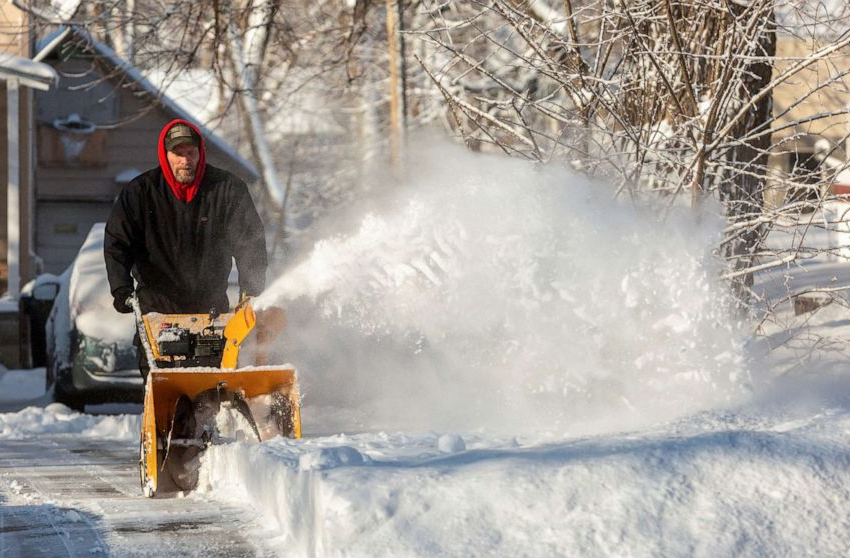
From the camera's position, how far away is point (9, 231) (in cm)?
1816

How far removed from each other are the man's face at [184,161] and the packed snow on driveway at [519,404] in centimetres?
154

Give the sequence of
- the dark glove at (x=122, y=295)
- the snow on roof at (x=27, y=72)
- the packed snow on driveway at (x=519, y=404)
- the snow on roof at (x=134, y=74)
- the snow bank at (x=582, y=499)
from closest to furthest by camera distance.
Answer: the snow bank at (x=582, y=499), the packed snow on driveway at (x=519, y=404), the dark glove at (x=122, y=295), the snow on roof at (x=27, y=72), the snow on roof at (x=134, y=74)

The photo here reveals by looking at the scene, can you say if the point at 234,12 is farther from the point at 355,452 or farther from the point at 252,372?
the point at 355,452

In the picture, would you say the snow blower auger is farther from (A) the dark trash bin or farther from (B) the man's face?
(A) the dark trash bin

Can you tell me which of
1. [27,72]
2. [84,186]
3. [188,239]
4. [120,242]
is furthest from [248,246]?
[84,186]

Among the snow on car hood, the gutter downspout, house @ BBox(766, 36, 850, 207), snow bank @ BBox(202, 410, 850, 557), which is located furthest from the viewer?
the gutter downspout

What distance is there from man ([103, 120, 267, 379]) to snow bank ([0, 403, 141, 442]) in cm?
242

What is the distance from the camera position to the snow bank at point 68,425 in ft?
31.4

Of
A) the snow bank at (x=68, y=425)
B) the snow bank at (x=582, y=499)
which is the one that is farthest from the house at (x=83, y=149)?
the snow bank at (x=582, y=499)

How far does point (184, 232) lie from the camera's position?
7.23 m

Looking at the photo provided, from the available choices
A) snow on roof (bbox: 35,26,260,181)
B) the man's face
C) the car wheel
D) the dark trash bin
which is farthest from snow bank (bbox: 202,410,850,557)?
snow on roof (bbox: 35,26,260,181)

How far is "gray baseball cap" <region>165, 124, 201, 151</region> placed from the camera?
7.00 meters

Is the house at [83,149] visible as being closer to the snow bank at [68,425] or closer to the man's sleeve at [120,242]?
the snow bank at [68,425]

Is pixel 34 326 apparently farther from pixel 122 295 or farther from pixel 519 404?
pixel 122 295
